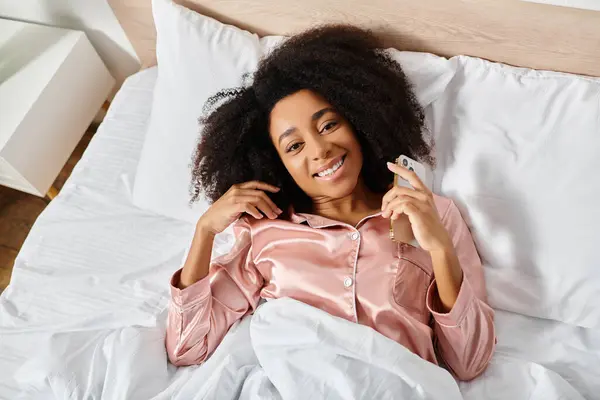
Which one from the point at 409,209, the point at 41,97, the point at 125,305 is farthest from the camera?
the point at 41,97

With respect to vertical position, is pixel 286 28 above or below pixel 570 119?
above

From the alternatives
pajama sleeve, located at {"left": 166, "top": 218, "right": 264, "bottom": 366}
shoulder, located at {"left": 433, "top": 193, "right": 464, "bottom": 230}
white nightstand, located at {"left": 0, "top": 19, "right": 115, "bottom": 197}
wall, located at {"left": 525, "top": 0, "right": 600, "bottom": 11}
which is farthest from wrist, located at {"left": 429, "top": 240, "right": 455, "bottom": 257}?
white nightstand, located at {"left": 0, "top": 19, "right": 115, "bottom": 197}

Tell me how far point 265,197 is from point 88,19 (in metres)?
1.06

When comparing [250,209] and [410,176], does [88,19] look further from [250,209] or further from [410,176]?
[410,176]

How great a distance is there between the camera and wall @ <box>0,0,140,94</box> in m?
Answer: 1.69

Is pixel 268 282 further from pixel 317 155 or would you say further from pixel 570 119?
pixel 570 119

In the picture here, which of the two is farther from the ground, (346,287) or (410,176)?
(410,176)

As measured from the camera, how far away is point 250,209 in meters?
1.03

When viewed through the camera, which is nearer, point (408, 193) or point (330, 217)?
point (408, 193)

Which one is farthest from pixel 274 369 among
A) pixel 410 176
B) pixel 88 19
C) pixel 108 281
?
pixel 88 19

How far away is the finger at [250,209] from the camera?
1.03 metres

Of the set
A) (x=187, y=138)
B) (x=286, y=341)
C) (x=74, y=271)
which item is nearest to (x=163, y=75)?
(x=187, y=138)

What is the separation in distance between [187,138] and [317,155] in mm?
499

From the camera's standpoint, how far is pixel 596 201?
1.03m
